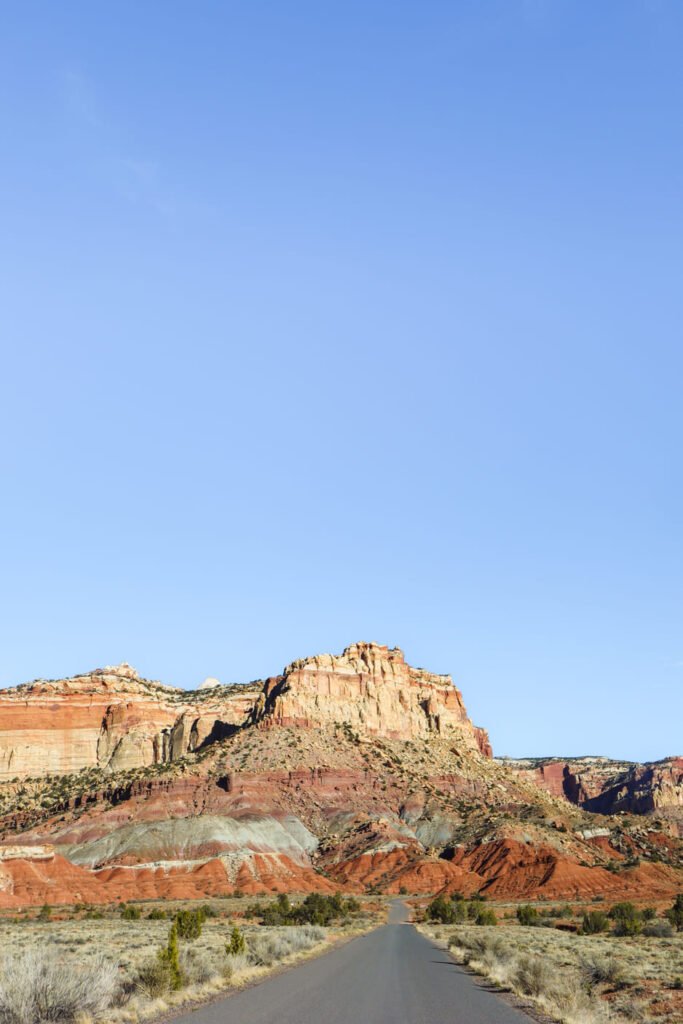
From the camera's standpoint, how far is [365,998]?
19469 mm

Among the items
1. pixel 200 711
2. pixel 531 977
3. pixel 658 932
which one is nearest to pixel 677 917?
pixel 658 932

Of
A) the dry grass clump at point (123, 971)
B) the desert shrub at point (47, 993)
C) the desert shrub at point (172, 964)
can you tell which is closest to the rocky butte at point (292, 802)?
the dry grass clump at point (123, 971)

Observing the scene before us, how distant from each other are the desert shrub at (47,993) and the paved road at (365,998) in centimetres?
167

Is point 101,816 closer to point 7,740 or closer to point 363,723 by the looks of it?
point 363,723

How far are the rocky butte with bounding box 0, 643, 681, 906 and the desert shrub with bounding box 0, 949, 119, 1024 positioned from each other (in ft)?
231

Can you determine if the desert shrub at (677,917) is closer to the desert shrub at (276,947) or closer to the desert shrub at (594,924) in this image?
the desert shrub at (594,924)

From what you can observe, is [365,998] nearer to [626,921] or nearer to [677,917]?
[626,921]

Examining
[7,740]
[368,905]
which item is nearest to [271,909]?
[368,905]

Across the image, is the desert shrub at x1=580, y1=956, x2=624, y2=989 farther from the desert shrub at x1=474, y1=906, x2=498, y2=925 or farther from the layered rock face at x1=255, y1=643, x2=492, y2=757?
the layered rock face at x1=255, y1=643, x2=492, y2=757

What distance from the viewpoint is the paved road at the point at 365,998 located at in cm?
1652

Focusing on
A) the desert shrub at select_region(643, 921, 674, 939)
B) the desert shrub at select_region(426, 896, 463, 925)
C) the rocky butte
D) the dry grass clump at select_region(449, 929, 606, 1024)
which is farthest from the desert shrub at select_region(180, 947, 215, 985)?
the rocky butte

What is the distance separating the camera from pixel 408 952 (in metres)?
35.1

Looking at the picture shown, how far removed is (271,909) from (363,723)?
3323 inches

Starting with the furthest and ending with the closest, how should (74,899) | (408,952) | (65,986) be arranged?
(74,899) → (408,952) → (65,986)
